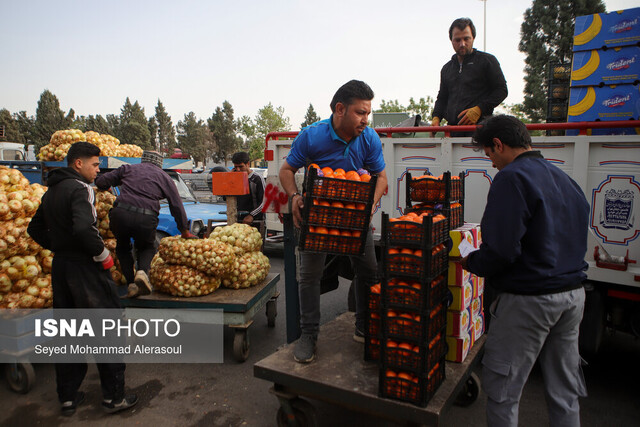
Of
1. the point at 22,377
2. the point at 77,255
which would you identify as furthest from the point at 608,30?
the point at 22,377

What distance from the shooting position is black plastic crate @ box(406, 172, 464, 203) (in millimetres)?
3348

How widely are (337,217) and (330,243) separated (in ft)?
0.67

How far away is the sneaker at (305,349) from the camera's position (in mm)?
3152

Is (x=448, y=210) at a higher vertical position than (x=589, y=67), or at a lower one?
lower

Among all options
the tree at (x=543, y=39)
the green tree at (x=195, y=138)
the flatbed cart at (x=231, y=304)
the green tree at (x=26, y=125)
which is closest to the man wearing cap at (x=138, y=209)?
the flatbed cart at (x=231, y=304)

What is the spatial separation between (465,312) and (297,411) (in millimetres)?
1527

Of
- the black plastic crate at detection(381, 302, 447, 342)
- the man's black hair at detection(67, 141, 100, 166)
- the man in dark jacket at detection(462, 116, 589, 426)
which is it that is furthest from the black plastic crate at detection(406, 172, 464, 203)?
the man's black hair at detection(67, 141, 100, 166)

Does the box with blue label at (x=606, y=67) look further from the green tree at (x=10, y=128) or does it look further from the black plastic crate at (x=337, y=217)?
the green tree at (x=10, y=128)

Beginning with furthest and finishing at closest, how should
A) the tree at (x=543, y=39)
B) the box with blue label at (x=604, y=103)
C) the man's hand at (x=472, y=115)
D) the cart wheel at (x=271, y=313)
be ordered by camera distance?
the tree at (x=543, y=39) < the cart wheel at (x=271, y=313) < the man's hand at (x=472, y=115) < the box with blue label at (x=604, y=103)

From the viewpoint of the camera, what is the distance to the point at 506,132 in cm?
251

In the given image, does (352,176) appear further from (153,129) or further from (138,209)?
(153,129)

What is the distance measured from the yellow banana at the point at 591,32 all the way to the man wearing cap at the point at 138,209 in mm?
4994

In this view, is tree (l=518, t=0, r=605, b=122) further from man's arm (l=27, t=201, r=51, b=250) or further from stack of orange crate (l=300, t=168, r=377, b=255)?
man's arm (l=27, t=201, r=51, b=250)

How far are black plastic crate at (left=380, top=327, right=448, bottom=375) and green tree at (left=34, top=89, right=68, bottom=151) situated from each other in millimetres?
58947
